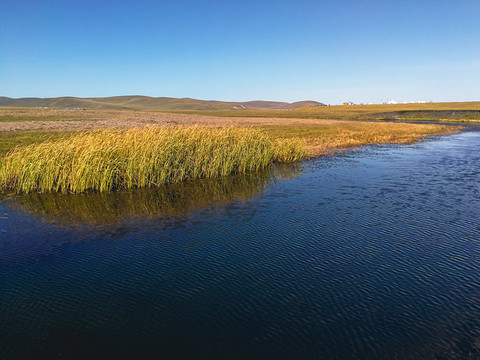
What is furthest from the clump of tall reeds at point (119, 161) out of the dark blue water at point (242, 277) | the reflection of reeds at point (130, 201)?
the dark blue water at point (242, 277)

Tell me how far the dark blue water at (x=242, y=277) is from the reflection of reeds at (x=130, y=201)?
120 millimetres

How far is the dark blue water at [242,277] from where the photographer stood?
18.1 feet

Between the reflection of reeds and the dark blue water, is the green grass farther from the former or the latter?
the dark blue water

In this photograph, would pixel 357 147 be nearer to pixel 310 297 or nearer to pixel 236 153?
pixel 236 153

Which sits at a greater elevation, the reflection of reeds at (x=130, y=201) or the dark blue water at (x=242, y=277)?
the dark blue water at (x=242, y=277)

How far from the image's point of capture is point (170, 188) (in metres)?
16.6

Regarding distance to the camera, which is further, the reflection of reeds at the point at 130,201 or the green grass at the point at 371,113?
the green grass at the point at 371,113

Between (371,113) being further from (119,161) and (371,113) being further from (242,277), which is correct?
(242,277)

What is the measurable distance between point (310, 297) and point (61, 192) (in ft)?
42.8

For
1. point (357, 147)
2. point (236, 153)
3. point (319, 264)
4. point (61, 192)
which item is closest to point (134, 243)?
point (319, 264)

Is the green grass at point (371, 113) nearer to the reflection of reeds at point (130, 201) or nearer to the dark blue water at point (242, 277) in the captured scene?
the reflection of reeds at point (130, 201)

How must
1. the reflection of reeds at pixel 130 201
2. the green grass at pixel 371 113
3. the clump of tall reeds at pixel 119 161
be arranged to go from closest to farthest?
the reflection of reeds at pixel 130 201 → the clump of tall reeds at pixel 119 161 → the green grass at pixel 371 113

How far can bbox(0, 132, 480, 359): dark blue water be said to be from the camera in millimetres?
5523

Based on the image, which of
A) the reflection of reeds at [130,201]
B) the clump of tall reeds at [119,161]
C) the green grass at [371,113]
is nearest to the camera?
the reflection of reeds at [130,201]
